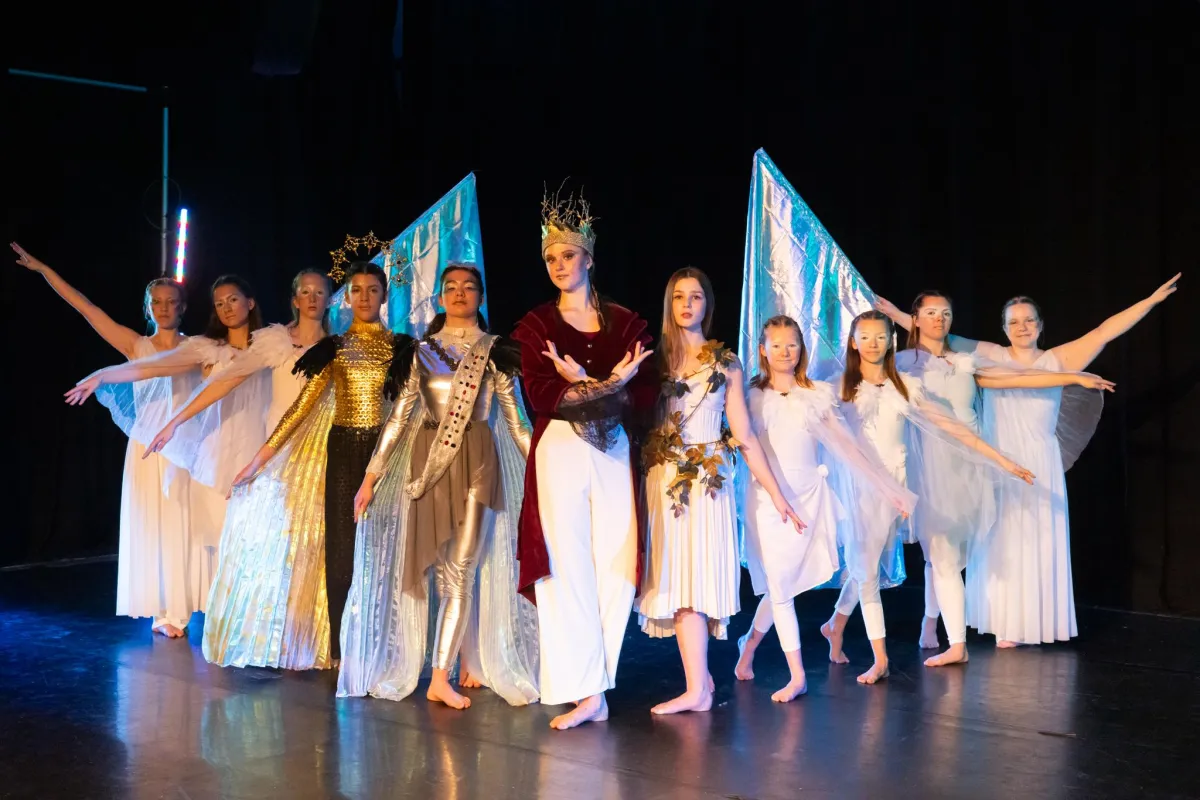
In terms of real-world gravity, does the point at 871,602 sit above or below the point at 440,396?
below

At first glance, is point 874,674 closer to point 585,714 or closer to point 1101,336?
point 585,714

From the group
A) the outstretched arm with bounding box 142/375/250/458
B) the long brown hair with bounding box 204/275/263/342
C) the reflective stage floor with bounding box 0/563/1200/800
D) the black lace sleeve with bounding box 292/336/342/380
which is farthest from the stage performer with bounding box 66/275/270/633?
the black lace sleeve with bounding box 292/336/342/380

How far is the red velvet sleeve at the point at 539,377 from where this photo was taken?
3.62m

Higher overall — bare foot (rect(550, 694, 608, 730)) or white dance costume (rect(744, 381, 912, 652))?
white dance costume (rect(744, 381, 912, 652))

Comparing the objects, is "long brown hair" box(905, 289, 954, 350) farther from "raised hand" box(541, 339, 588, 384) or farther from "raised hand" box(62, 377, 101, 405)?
"raised hand" box(62, 377, 101, 405)

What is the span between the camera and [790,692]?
3934 millimetres

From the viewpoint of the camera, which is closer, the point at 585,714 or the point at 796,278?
the point at 585,714

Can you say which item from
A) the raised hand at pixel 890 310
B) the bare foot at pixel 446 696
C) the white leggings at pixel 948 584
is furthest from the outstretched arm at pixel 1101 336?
the bare foot at pixel 446 696

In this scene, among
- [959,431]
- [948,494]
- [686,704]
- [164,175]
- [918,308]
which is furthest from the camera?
[164,175]

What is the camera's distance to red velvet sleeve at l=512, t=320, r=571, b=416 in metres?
3.62

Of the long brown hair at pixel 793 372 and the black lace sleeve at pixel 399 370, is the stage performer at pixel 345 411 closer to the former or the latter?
the black lace sleeve at pixel 399 370

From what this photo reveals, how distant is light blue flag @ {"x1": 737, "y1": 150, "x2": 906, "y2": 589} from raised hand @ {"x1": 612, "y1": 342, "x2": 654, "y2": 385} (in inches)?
55.4

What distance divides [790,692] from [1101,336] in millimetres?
2134

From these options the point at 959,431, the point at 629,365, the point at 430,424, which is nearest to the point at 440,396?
the point at 430,424
